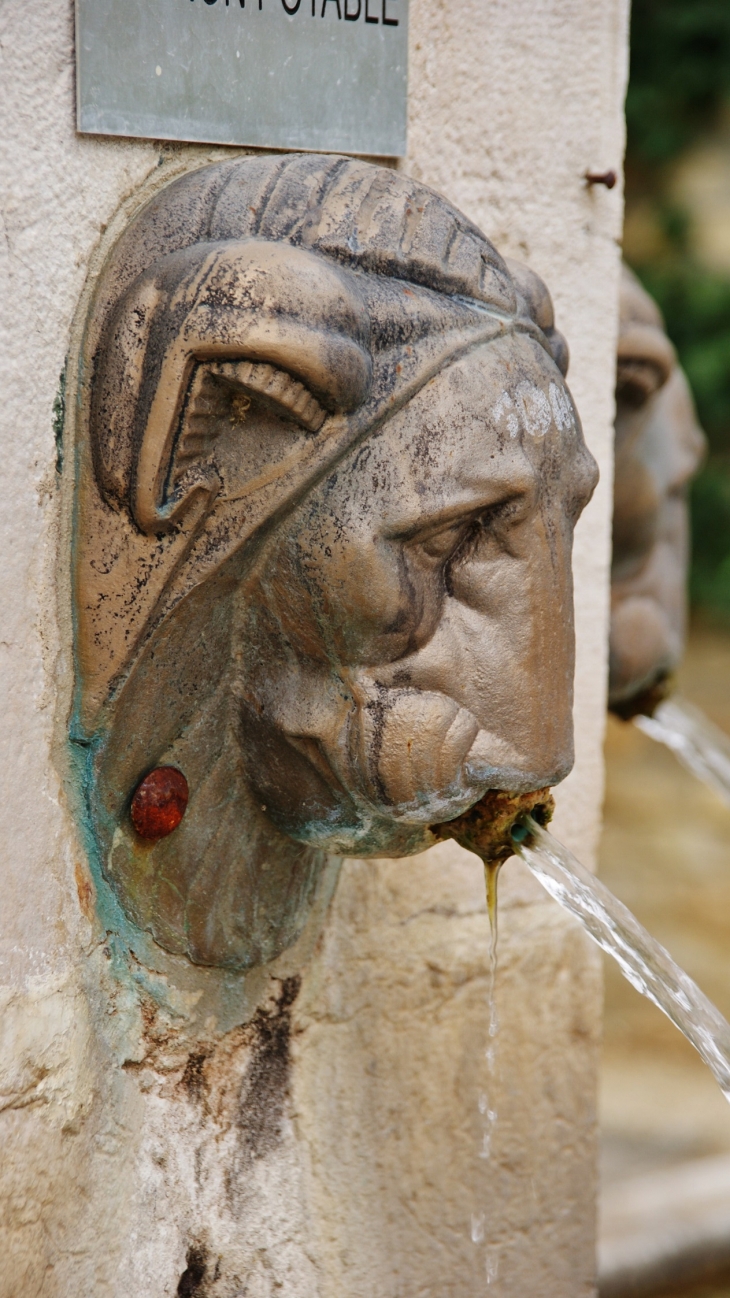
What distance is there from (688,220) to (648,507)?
2.85 m

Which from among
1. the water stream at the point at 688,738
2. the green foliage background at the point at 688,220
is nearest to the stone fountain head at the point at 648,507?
the water stream at the point at 688,738

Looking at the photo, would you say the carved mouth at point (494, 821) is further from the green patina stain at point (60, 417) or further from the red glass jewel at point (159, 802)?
the green patina stain at point (60, 417)

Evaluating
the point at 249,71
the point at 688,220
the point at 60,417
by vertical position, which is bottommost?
the point at 688,220

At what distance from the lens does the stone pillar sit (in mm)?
836

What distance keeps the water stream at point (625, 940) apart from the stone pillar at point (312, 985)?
185 mm

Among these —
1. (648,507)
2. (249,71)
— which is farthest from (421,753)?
(648,507)

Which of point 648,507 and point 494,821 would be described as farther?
point 648,507

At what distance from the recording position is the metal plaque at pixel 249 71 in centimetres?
82

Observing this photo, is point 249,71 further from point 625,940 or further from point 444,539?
point 625,940

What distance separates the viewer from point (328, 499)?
82cm

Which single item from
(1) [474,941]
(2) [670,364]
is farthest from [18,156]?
(2) [670,364]

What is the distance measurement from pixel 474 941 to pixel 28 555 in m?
0.54

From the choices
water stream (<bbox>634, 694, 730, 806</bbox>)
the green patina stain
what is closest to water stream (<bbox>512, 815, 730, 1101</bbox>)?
the green patina stain

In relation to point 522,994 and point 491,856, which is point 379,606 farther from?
point 522,994
